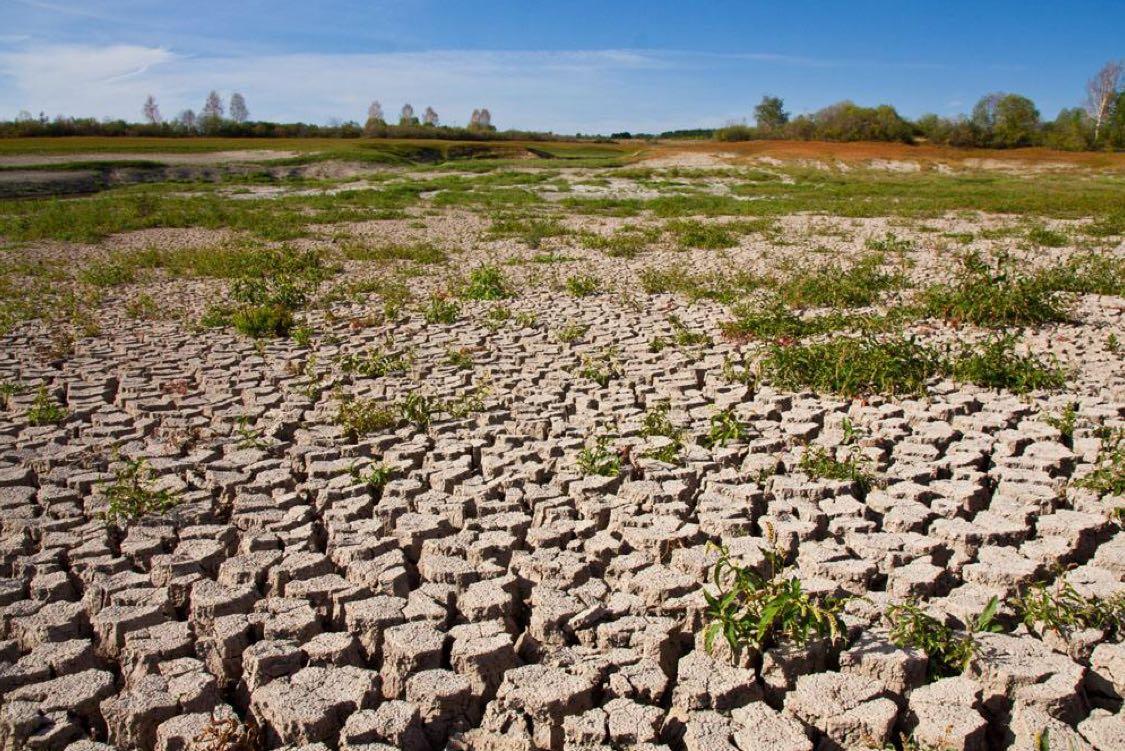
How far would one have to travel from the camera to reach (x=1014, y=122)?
1994 inches

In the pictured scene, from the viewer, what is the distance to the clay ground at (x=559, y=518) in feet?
9.25

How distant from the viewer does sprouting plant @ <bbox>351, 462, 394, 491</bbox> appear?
4.71 meters

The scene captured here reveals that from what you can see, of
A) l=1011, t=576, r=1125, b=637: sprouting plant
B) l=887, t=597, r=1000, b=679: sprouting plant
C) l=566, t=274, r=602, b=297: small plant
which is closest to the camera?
l=887, t=597, r=1000, b=679: sprouting plant

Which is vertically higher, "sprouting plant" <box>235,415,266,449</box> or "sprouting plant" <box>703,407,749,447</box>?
"sprouting plant" <box>703,407,749,447</box>

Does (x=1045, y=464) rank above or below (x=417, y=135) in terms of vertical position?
below

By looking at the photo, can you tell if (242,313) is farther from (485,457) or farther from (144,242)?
(144,242)

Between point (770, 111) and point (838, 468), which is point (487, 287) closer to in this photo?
point (838, 468)

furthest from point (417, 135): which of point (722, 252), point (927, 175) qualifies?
point (722, 252)

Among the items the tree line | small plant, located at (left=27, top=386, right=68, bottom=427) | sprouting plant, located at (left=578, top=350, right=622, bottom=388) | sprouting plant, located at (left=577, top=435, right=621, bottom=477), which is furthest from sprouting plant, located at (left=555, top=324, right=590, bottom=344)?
the tree line

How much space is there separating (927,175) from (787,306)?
3150 cm

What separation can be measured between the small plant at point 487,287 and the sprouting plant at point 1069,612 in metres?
7.69

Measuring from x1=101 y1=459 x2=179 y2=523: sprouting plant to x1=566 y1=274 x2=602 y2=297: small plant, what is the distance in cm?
647

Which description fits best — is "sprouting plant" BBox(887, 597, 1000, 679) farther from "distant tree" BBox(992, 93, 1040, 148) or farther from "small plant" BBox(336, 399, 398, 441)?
"distant tree" BBox(992, 93, 1040, 148)

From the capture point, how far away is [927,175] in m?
36.6
